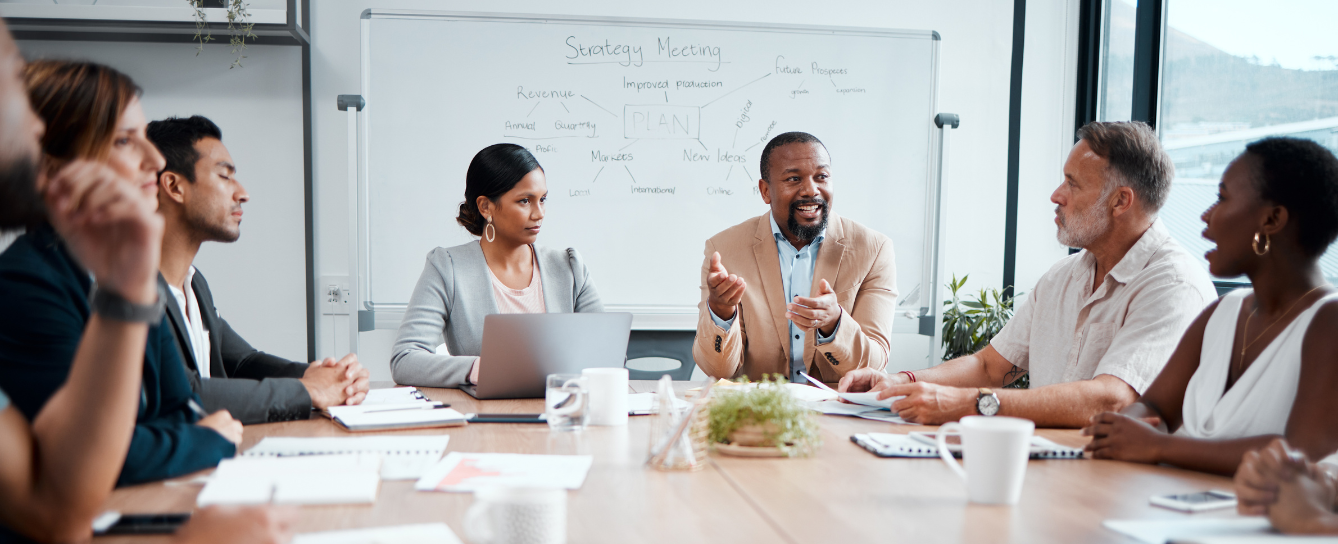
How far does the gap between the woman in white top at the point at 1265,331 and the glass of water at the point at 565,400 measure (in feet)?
2.72

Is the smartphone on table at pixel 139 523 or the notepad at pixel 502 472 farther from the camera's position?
the notepad at pixel 502 472

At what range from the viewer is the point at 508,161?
7.97 feet

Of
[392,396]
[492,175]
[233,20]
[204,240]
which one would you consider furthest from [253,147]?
[392,396]

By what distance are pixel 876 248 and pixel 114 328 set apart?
81.9 inches

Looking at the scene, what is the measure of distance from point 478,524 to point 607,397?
709 millimetres

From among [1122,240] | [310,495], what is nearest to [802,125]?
[1122,240]

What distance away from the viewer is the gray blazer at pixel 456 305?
193 cm

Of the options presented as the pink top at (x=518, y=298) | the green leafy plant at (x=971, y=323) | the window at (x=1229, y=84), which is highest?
the window at (x=1229, y=84)

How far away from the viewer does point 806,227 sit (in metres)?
2.54

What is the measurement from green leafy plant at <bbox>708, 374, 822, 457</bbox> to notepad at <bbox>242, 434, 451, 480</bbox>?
0.43m

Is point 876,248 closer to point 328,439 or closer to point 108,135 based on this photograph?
point 328,439

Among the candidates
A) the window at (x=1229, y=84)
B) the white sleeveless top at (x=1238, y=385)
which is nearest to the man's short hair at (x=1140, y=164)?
the white sleeveless top at (x=1238, y=385)

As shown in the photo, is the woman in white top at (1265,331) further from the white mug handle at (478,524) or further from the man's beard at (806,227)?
the man's beard at (806,227)

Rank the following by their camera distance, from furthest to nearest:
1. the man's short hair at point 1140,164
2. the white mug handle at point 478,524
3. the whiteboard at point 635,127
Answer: the whiteboard at point 635,127
the man's short hair at point 1140,164
the white mug handle at point 478,524
